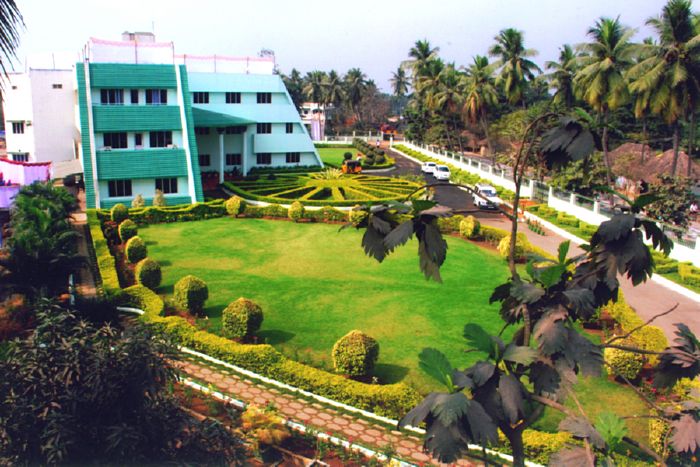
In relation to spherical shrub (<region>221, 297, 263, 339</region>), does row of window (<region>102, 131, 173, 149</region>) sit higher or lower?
higher

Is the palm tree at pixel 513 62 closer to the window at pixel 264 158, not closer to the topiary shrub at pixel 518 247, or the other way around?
the window at pixel 264 158

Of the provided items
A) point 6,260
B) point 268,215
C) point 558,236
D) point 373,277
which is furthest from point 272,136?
point 6,260

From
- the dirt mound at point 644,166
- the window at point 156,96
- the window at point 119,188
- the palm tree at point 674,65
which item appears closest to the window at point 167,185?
the window at point 119,188

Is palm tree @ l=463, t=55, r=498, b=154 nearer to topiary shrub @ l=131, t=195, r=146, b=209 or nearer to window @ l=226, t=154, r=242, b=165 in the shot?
window @ l=226, t=154, r=242, b=165

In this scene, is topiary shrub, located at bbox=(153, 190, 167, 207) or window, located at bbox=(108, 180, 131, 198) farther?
window, located at bbox=(108, 180, 131, 198)

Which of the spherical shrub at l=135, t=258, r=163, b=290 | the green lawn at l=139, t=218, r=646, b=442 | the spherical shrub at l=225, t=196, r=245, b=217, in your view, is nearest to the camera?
the green lawn at l=139, t=218, r=646, b=442

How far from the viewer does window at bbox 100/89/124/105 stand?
34.5 metres

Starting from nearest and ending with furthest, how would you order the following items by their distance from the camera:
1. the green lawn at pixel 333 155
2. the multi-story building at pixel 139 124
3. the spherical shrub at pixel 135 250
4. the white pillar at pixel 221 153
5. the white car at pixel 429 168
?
1. the spherical shrub at pixel 135 250
2. the multi-story building at pixel 139 124
3. the white pillar at pixel 221 153
4. the white car at pixel 429 168
5. the green lawn at pixel 333 155

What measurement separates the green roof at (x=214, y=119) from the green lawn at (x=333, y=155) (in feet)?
49.1

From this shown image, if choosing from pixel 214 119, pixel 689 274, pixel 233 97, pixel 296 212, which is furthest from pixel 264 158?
pixel 689 274

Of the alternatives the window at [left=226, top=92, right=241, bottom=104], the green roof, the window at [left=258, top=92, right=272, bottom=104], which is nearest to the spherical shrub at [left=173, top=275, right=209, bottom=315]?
the green roof

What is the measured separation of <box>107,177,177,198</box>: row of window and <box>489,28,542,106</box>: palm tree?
1215 inches

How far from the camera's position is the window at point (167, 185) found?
34.6 metres

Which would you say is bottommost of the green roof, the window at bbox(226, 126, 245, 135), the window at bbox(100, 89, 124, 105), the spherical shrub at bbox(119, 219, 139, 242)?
the spherical shrub at bbox(119, 219, 139, 242)
